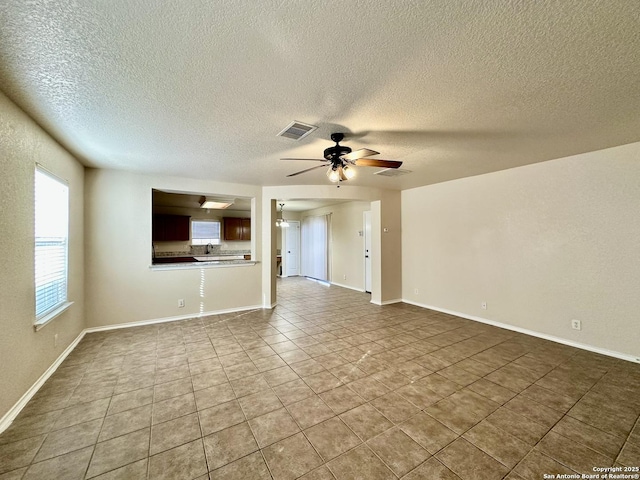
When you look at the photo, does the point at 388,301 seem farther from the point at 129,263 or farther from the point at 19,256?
the point at 19,256

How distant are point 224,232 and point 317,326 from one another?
5.43 m

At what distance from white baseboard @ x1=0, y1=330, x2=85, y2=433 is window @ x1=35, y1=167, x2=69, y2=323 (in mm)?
601

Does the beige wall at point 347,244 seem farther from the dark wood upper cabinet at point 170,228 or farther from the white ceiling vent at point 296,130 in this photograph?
the white ceiling vent at point 296,130

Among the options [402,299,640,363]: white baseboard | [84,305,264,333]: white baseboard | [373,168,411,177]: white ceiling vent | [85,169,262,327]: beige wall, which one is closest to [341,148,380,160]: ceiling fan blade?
[373,168,411,177]: white ceiling vent

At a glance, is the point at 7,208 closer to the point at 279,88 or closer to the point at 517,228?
the point at 279,88

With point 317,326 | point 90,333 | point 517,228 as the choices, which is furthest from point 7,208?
point 517,228

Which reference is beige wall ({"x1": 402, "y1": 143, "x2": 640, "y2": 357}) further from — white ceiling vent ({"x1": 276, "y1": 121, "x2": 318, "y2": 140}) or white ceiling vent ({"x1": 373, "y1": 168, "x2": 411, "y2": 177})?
white ceiling vent ({"x1": 276, "y1": 121, "x2": 318, "y2": 140})

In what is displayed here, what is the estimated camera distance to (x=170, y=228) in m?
7.37

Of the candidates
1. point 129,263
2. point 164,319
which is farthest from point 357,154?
point 164,319

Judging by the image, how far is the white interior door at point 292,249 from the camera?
9.52 metres

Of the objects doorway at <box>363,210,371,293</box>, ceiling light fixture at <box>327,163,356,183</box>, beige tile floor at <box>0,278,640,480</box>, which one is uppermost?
ceiling light fixture at <box>327,163,356,183</box>

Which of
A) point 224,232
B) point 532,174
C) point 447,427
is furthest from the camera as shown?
point 224,232

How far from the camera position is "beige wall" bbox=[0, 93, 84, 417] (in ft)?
6.45

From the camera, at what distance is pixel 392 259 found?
5770 millimetres
